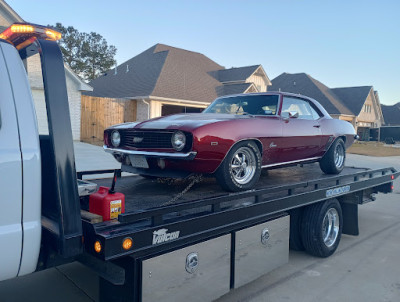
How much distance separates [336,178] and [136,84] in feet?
56.9

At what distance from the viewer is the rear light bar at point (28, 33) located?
2.34 metres

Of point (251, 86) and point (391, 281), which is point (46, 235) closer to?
point (391, 281)

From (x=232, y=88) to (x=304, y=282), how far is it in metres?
20.8

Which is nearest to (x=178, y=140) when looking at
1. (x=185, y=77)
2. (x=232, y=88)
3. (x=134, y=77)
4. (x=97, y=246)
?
(x=97, y=246)

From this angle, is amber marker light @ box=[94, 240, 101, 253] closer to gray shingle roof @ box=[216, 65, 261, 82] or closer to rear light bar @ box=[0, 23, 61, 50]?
rear light bar @ box=[0, 23, 61, 50]

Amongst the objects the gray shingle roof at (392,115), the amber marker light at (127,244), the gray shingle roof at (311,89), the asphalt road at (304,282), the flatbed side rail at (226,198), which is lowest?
the asphalt road at (304,282)

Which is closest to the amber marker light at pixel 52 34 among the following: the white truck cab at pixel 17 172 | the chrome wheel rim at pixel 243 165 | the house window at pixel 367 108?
A: the white truck cab at pixel 17 172

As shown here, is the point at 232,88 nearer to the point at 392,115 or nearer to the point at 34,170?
the point at 34,170

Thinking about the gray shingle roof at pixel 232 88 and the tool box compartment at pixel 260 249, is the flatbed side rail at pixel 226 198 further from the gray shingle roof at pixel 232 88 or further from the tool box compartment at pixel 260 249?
the gray shingle roof at pixel 232 88

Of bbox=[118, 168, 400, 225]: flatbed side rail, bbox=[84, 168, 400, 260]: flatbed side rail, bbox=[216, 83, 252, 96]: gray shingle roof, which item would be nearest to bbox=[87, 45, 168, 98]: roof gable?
bbox=[216, 83, 252, 96]: gray shingle roof

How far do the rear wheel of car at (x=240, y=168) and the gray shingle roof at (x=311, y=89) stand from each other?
3050 cm

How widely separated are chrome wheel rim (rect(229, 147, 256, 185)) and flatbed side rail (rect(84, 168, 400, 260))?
0.30 m

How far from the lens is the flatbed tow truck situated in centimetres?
216

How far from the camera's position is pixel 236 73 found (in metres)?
25.0
